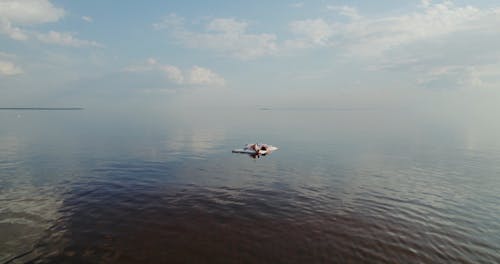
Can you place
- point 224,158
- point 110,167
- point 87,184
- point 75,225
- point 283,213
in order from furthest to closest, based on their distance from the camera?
point 224,158, point 110,167, point 87,184, point 283,213, point 75,225

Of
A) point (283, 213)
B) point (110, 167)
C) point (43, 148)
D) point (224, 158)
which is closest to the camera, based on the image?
point (283, 213)

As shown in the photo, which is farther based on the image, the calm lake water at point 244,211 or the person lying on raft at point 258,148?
the person lying on raft at point 258,148

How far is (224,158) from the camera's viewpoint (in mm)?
51875

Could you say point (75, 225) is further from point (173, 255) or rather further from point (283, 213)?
point (283, 213)

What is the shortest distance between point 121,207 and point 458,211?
108 feet

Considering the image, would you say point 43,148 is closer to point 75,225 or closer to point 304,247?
point 75,225

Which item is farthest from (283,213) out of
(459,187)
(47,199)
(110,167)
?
(110,167)

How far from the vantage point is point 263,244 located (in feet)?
61.3

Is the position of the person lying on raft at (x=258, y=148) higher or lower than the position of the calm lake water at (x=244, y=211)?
higher

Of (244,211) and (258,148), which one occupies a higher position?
(258,148)

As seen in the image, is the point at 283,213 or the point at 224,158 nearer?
the point at 283,213

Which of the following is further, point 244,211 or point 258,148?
point 258,148

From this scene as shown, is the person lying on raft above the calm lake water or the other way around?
above

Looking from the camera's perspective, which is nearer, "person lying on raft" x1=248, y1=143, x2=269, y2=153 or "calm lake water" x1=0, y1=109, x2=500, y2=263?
"calm lake water" x1=0, y1=109, x2=500, y2=263
